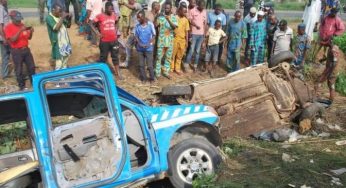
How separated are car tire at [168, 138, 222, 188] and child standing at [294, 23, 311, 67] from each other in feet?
22.2

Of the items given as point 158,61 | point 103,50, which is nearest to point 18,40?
point 103,50

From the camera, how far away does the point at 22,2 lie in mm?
33031

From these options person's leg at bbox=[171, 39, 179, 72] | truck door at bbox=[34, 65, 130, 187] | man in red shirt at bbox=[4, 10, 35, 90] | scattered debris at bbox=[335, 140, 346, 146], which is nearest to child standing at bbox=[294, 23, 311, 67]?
person's leg at bbox=[171, 39, 179, 72]

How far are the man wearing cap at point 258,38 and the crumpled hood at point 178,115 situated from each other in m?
6.07

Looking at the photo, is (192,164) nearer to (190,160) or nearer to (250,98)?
(190,160)

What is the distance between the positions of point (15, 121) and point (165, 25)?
5736 millimetres

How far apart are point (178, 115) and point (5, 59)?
19.9 feet

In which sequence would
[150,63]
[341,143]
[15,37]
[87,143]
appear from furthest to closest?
[150,63] < [15,37] < [341,143] < [87,143]

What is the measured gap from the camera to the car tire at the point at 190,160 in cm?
598

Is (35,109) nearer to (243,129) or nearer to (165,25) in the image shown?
(243,129)

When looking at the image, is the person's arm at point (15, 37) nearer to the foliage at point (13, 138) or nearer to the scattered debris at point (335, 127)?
the foliage at point (13, 138)

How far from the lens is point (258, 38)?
12.2m

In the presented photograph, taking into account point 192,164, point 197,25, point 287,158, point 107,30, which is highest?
point 107,30

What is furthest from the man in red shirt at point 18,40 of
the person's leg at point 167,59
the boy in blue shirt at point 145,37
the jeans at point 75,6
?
the jeans at point 75,6
